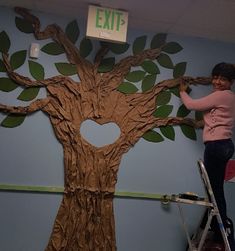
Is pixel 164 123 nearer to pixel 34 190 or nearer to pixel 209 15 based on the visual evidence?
pixel 209 15

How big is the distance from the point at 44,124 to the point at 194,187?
1.25m

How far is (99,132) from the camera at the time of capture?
2.43m

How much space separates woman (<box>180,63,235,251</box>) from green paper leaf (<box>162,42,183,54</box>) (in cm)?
39

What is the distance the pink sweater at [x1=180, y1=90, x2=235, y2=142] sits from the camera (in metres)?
2.25

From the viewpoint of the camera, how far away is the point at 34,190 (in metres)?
2.29

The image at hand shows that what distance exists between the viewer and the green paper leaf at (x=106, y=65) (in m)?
2.48

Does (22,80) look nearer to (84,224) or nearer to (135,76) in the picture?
(135,76)

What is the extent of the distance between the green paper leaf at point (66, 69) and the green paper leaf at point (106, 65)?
8.0 inches

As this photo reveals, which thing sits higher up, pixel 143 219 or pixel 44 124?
pixel 44 124

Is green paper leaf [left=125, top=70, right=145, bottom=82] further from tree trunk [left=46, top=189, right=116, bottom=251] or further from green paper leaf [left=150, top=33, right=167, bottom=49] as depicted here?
tree trunk [left=46, top=189, right=116, bottom=251]

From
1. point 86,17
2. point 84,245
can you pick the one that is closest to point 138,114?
point 86,17

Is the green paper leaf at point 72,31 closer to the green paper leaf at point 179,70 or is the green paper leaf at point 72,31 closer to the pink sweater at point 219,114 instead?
the green paper leaf at point 179,70

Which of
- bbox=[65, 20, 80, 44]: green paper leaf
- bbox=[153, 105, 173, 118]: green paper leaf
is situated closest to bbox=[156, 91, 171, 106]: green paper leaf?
bbox=[153, 105, 173, 118]: green paper leaf

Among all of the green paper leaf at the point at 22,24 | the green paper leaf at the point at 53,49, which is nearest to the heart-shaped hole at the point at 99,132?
the green paper leaf at the point at 53,49
